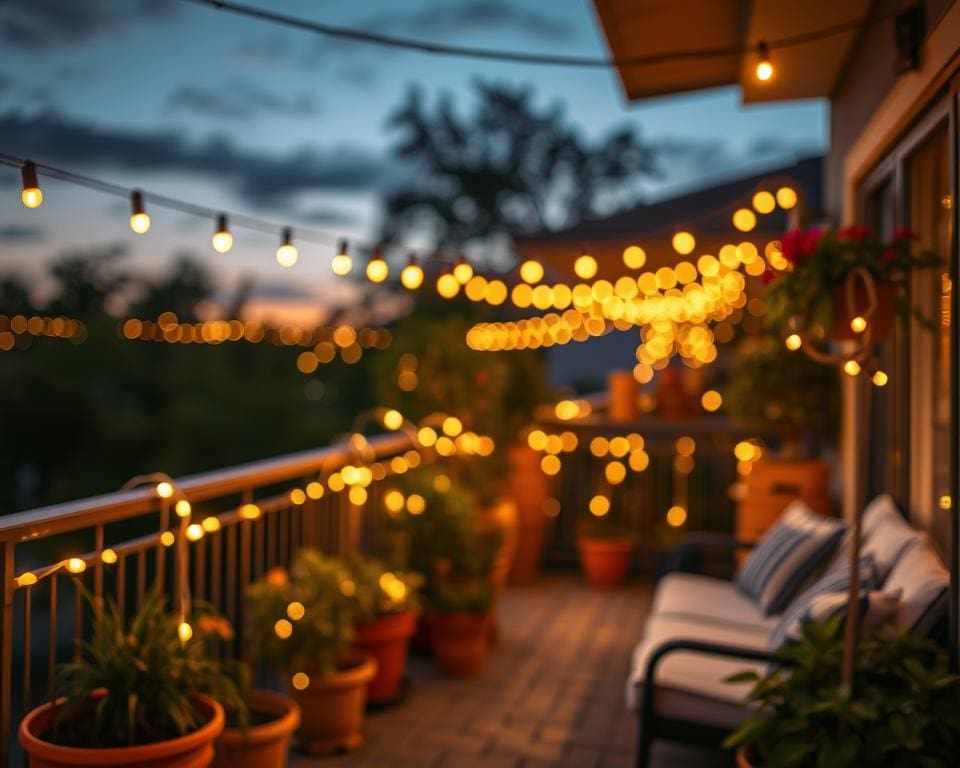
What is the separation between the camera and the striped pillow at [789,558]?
3.91 meters

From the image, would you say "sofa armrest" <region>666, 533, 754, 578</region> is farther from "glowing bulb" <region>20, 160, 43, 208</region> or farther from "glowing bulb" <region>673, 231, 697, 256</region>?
"glowing bulb" <region>20, 160, 43, 208</region>

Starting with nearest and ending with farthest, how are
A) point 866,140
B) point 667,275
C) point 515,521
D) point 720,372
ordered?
point 866,140, point 515,521, point 667,275, point 720,372

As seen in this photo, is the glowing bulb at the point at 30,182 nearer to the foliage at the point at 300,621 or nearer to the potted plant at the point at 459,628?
the foliage at the point at 300,621

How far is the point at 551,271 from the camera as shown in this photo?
26.3 ft

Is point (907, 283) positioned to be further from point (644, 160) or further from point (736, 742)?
point (644, 160)

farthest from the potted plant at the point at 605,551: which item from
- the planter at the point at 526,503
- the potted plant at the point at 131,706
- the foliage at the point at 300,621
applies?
the potted plant at the point at 131,706

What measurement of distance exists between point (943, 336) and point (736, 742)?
1693 millimetres

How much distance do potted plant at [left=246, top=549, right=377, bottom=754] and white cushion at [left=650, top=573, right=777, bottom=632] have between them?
4.15 feet

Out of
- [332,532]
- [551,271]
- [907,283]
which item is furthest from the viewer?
[551,271]

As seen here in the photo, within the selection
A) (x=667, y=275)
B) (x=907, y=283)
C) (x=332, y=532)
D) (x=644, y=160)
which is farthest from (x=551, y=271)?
(x=644, y=160)

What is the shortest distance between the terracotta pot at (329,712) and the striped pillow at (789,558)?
5.47ft

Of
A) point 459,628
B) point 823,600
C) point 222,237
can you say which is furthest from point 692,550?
point 222,237

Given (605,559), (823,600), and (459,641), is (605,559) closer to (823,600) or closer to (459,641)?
(459,641)

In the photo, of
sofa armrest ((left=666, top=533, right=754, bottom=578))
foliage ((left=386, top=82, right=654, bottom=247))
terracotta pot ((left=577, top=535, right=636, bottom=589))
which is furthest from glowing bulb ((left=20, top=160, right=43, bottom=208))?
foliage ((left=386, top=82, right=654, bottom=247))
